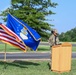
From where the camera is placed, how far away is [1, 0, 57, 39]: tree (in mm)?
34281

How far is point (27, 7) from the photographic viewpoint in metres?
35.0

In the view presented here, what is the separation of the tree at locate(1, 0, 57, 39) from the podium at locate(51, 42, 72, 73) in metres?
19.1

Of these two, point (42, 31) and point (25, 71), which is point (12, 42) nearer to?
point (25, 71)

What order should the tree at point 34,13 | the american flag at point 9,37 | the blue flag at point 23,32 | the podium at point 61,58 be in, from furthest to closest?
1. the tree at point 34,13
2. the blue flag at point 23,32
3. the american flag at point 9,37
4. the podium at point 61,58

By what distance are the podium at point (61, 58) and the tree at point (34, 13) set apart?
1911cm

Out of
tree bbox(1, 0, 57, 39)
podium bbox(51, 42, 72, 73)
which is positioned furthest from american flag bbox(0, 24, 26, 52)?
tree bbox(1, 0, 57, 39)

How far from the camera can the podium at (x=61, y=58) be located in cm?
1477

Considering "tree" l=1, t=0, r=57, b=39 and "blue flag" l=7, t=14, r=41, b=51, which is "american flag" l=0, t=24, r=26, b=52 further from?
"tree" l=1, t=0, r=57, b=39

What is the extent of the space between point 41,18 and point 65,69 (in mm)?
20146

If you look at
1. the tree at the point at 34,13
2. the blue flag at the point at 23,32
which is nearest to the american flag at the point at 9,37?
the blue flag at the point at 23,32

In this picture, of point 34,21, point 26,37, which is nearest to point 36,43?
point 26,37

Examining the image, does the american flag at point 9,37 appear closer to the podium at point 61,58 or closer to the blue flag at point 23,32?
the blue flag at point 23,32

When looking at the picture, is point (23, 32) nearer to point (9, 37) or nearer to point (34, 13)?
point (9, 37)

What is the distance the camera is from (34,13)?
1387 inches
